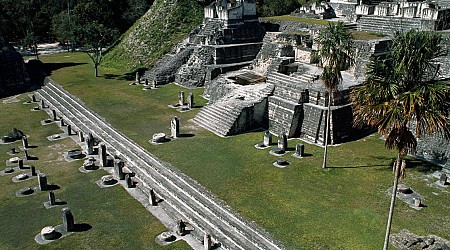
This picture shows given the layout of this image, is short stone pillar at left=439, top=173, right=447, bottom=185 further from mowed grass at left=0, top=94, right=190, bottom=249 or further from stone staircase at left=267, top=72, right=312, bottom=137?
mowed grass at left=0, top=94, right=190, bottom=249

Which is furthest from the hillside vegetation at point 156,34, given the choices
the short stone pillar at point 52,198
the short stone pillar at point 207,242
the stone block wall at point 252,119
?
the short stone pillar at point 207,242

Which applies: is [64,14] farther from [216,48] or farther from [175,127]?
[175,127]

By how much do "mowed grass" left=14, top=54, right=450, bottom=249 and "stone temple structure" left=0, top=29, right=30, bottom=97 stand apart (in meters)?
13.5

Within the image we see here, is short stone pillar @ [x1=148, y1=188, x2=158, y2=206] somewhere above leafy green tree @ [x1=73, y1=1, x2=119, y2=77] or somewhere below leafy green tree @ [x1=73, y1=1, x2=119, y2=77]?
below

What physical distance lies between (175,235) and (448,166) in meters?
12.9

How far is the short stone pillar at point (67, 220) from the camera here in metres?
15.4

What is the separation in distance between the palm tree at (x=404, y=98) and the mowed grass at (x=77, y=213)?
8.09 m

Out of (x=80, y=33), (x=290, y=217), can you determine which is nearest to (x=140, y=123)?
(x=290, y=217)

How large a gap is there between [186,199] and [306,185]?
542cm

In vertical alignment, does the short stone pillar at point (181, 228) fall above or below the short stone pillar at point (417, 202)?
below

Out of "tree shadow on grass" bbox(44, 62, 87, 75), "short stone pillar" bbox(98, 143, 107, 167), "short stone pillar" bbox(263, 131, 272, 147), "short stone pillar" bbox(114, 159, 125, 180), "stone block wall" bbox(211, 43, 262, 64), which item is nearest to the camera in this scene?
"short stone pillar" bbox(114, 159, 125, 180)

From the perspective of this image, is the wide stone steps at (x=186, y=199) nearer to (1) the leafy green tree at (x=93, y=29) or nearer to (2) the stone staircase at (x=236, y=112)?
(2) the stone staircase at (x=236, y=112)

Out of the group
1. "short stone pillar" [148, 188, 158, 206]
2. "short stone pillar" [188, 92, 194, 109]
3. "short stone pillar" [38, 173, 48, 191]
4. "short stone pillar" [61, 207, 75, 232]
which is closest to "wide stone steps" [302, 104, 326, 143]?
"short stone pillar" [188, 92, 194, 109]

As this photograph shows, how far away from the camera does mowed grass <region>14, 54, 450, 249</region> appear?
48.6ft
